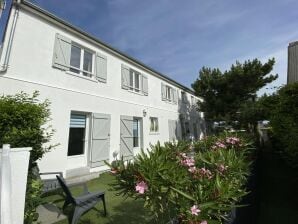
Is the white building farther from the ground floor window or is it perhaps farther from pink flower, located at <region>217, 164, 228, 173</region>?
pink flower, located at <region>217, 164, 228, 173</region>

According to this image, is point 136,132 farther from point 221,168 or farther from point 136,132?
point 221,168

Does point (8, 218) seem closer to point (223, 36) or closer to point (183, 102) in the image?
point (223, 36)

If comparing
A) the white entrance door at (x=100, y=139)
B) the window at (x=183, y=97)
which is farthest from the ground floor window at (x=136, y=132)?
the window at (x=183, y=97)

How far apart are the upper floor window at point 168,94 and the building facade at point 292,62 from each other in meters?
8.72

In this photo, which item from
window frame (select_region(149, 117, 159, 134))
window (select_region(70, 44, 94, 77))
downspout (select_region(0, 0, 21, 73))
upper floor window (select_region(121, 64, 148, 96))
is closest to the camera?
downspout (select_region(0, 0, 21, 73))

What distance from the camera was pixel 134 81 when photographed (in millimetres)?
13742

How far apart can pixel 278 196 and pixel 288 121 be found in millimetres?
2406

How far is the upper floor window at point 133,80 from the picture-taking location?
1224 cm

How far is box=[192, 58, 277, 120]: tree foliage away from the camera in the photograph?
18.9 metres

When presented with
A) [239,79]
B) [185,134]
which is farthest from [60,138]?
[239,79]

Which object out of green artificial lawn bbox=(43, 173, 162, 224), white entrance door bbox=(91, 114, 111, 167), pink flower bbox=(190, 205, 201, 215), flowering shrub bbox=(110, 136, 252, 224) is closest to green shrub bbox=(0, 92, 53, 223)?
green artificial lawn bbox=(43, 173, 162, 224)

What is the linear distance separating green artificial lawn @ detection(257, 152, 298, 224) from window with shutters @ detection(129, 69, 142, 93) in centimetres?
849

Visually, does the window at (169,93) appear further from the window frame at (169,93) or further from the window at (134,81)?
the window at (134,81)

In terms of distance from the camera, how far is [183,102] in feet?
69.2
